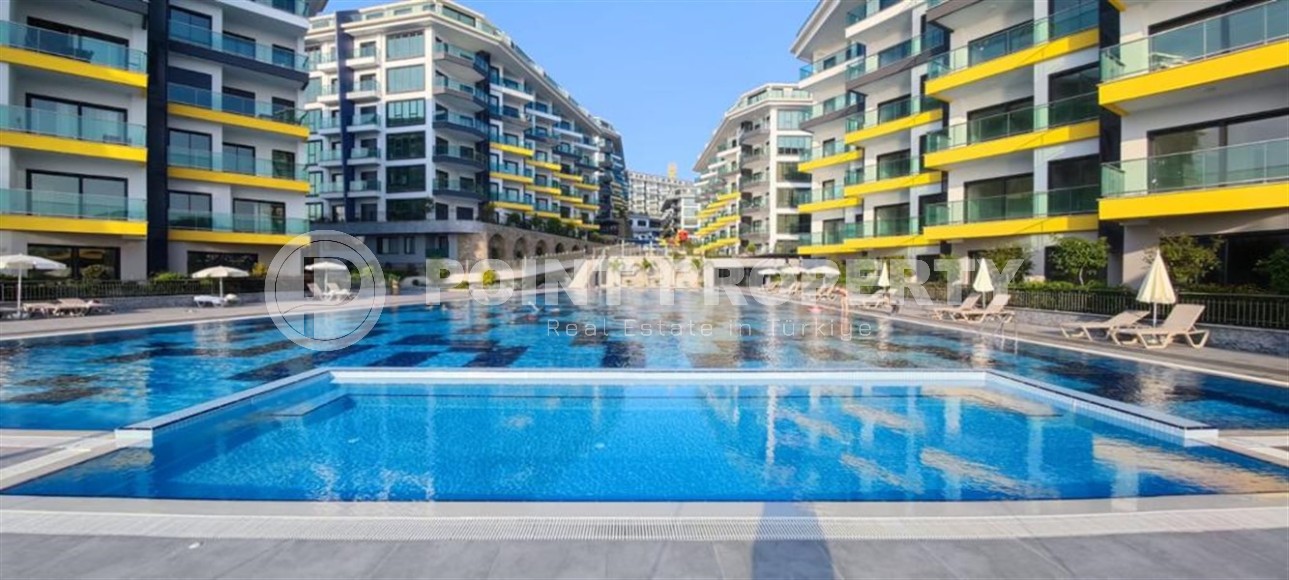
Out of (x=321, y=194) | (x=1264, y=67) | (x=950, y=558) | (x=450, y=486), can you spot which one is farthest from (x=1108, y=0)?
(x=321, y=194)

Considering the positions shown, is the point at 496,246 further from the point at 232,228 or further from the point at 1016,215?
the point at 1016,215

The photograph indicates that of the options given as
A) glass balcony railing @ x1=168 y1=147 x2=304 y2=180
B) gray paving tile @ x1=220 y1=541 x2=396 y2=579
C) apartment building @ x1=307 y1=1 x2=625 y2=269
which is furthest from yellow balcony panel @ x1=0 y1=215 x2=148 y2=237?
gray paving tile @ x1=220 y1=541 x2=396 y2=579

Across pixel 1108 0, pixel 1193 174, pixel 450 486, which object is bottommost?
pixel 450 486

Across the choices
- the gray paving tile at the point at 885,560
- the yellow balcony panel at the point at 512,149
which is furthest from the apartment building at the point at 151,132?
the gray paving tile at the point at 885,560

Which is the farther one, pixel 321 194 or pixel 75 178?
pixel 321 194

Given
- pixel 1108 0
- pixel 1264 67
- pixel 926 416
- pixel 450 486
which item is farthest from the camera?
pixel 1108 0

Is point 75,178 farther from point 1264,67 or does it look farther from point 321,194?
point 1264,67

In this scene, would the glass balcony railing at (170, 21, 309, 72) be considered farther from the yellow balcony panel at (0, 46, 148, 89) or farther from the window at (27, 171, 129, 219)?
the window at (27, 171, 129, 219)

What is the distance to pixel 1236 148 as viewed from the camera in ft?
48.5

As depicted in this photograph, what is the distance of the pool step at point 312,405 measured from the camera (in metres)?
8.56

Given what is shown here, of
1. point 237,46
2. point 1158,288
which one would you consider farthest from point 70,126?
point 1158,288

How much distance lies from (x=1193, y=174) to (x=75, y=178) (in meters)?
36.3

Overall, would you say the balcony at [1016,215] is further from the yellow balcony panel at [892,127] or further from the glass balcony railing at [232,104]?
the glass balcony railing at [232,104]

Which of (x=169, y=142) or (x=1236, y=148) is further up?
(x=169, y=142)
